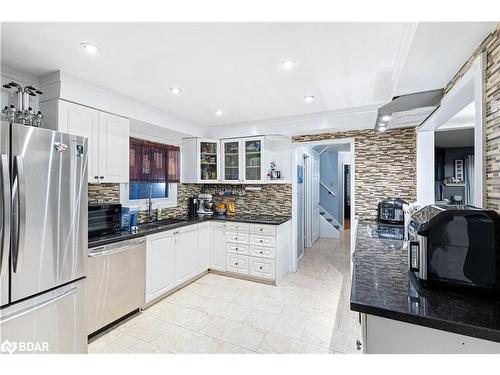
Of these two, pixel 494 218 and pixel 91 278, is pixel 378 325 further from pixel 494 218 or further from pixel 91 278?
pixel 91 278

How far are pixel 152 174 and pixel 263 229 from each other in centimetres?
184

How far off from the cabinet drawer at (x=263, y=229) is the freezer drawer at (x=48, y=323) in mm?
2143

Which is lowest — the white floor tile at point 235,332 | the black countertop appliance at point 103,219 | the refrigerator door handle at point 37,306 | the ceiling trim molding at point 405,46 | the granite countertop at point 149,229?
the white floor tile at point 235,332

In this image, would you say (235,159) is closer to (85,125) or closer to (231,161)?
(231,161)

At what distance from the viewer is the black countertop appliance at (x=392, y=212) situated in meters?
2.88

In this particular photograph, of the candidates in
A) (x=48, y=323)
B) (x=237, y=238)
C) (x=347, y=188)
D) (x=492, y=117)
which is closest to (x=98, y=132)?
(x=48, y=323)

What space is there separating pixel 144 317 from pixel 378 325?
2.41 metres

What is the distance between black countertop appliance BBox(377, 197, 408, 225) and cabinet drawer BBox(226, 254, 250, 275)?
1.94m

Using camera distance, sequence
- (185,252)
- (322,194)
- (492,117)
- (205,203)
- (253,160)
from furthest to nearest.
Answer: (322,194) → (205,203) → (253,160) → (185,252) → (492,117)

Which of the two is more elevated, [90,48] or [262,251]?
[90,48]

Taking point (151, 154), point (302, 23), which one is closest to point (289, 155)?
point (151, 154)

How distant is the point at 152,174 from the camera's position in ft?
11.5

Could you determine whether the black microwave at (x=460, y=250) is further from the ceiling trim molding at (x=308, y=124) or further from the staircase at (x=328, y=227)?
the staircase at (x=328, y=227)

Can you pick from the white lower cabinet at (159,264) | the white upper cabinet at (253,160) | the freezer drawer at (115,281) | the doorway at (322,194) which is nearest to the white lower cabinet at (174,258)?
the white lower cabinet at (159,264)
